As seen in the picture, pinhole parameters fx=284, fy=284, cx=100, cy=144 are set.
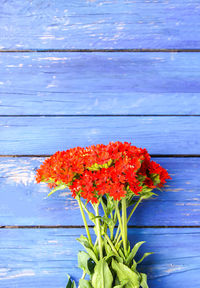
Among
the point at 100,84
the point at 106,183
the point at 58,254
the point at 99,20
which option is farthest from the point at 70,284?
the point at 99,20

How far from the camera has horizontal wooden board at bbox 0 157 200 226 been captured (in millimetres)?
631

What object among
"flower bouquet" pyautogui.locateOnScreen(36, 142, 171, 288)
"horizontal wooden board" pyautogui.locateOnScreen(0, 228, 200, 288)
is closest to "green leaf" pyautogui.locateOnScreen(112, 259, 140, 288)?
"flower bouquet" pyautogui.locateOnScreen(36, 142, 171, 288)

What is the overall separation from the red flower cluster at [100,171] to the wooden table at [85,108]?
0.50 feet

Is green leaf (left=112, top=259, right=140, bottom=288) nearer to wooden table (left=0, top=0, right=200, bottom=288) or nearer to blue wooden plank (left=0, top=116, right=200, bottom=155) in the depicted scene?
wooden table (left=0, top=0, right=200, bottom=288)

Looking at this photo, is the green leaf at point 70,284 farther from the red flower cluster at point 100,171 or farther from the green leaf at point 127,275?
the red flower cluster at point 100,171

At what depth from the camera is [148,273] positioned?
62 cm

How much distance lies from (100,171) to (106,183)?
0.08 feet

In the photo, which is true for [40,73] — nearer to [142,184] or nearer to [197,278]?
[142,184]

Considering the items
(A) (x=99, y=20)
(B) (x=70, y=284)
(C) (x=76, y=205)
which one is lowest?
(B) (x=70, y=284)

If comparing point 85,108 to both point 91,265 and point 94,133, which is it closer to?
Result: point 94,133

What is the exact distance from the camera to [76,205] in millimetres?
635

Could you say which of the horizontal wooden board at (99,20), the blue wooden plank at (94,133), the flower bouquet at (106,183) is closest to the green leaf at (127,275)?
the flower bouquet at (106,183)

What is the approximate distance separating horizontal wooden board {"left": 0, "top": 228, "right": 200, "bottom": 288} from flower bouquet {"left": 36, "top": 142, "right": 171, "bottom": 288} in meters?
0.07

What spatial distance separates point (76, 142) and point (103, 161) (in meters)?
0.20
